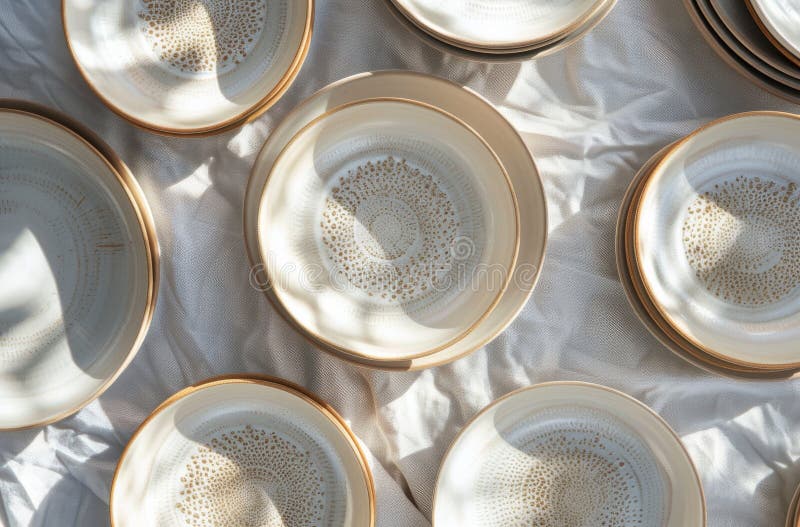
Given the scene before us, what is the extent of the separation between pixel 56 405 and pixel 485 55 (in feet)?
2.82

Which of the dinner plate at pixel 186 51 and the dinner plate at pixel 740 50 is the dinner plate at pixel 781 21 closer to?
the dinner plate at pixel 740 50

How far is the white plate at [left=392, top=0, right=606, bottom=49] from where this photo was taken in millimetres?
927

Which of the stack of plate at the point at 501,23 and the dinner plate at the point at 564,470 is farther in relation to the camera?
the dinner plate at the point at 564,470

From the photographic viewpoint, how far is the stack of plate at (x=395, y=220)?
3.02 ft

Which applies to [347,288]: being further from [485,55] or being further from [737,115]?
[737,115]

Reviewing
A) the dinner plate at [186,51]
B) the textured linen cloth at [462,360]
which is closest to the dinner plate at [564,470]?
the textured linen cloth at [462,360]

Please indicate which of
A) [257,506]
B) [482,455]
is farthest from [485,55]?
[257,506]

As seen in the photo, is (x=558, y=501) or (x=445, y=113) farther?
(x=558, y=501)

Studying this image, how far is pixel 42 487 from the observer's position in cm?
106

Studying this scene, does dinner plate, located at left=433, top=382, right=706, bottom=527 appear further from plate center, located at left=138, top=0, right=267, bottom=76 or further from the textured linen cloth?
plate center, located at left=138, top=0, right=267, bottom=76

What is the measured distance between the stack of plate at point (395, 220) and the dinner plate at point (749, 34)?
14.3 inches

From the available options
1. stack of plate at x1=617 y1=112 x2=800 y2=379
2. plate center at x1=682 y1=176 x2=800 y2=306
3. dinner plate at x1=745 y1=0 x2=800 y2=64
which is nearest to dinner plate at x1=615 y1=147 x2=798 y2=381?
stack of plate at x1=617 y1=112 x2=800 y2=379

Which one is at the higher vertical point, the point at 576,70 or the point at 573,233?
the point at 576,70

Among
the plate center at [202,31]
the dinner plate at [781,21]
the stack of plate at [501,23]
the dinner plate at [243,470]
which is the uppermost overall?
the dinner plate at [781,21]
